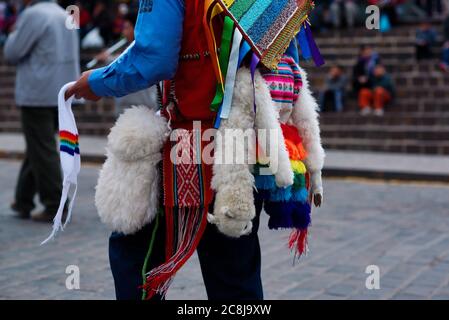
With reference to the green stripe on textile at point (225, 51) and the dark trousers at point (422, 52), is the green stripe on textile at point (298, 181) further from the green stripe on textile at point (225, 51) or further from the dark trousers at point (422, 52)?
the dark trousers at point (422, 52)

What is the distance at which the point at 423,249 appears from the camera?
6.04 m

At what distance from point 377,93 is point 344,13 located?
4.98m

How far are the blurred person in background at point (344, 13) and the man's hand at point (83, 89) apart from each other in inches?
652

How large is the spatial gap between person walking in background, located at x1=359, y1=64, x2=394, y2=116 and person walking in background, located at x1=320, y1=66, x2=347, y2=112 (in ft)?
1.49

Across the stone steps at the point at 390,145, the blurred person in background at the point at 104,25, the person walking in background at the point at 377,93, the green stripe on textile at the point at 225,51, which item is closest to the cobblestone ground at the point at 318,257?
the green stripe on textile at the point at 225,51

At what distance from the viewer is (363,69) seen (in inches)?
603

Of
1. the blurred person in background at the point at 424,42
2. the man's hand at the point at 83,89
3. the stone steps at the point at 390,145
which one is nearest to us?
the man's hand at the point at 83,89

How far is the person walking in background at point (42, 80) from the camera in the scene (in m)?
6.84

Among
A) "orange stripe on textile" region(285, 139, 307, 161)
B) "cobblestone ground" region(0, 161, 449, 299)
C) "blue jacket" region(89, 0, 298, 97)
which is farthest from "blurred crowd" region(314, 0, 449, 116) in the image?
"blue jacket" region(89, 0, 298, 97)

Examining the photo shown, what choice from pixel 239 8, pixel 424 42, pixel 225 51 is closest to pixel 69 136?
pixel 225 51

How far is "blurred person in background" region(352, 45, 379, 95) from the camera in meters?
15.1

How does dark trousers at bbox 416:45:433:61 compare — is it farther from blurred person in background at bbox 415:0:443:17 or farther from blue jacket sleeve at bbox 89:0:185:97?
blue jacket sleeve at bbox 89:0:185:97

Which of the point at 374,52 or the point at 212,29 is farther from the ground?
the point at 374,52

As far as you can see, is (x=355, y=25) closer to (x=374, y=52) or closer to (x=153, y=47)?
(x=374, y=52)
